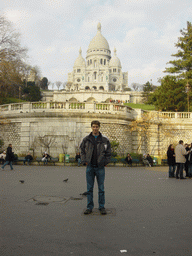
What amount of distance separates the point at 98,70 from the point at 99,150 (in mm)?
155466

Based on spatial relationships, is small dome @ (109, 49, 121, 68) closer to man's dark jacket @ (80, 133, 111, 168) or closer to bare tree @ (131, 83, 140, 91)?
bare tree @ (131, 83, 140, 91)

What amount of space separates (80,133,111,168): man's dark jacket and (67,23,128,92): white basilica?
5647 inches

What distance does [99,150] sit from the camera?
249 inches

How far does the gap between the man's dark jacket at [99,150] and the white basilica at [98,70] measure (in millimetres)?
143429

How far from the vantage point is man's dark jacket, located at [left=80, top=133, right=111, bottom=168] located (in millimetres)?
6258

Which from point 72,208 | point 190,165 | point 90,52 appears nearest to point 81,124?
point 190,165

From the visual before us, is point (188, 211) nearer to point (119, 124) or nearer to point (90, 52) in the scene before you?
point (119, 124)

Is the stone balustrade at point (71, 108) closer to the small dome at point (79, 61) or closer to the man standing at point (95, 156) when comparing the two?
the man standing at point (95, 156)

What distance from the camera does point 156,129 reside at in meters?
28.3

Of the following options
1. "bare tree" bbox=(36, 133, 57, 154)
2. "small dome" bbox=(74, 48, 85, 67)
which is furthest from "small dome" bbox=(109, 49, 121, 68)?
"bare tree" bbox=(36, 133, 57, 154)

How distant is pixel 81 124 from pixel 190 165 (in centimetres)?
1174

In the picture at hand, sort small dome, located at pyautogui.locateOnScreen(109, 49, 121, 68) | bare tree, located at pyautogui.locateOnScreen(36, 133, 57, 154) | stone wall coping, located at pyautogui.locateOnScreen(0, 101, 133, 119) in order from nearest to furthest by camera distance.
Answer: bare tree, located at pyautogui.locateOnScreen(36, 133, 57, 154)
stone wall coping, located at pyautogui.locateOnScreen(0, 101, 133, 119)
small dome, located at pyautogui.locateOnScreen(109, 49, 121, 68)

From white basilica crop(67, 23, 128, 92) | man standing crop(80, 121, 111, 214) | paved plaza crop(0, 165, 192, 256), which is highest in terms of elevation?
white basilica crop(67, 23, 128, 92)

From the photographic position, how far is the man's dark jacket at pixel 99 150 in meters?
6.26
